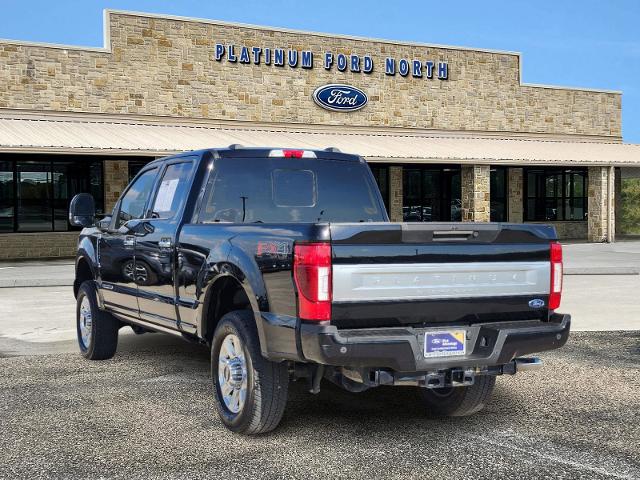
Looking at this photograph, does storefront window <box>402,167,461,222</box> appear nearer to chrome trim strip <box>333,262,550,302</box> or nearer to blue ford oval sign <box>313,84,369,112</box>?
blue ford oval sign <box>313,84,369,112</box>

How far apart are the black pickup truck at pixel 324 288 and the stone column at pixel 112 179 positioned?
1963 cm

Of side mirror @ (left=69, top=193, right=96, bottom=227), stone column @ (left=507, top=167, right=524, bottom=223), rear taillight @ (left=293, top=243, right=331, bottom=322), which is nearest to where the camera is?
rear taillight @ (left=293, top=243, right=331, bottom=322)

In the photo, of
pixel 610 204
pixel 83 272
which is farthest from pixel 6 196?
pixel 610 204

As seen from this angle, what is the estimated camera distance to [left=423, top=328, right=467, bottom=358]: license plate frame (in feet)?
16.9

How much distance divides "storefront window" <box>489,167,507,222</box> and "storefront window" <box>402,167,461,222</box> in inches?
71.6

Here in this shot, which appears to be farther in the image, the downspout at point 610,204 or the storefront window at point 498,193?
the storefront window at point 498,193

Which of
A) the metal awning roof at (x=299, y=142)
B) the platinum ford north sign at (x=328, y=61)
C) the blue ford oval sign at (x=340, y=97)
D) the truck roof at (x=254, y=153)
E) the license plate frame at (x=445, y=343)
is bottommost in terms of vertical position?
the license plate frame at (x=445, y=343)

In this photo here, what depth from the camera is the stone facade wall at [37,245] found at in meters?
24.6

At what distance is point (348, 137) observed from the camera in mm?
29047

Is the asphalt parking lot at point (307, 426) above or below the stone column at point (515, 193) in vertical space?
below

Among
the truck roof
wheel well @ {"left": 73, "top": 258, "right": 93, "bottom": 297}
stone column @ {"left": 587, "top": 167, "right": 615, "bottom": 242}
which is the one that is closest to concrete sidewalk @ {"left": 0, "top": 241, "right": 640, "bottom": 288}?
stone column @ {"left": 587, "top": 167, "right": 615, "bottom": 242}

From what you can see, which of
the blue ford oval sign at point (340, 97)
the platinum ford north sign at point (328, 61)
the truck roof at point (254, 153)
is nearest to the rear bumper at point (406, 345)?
the truck roof at point (254, 153)

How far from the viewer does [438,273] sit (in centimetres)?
520

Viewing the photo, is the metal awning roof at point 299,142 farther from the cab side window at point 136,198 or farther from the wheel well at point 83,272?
the cab side window at point 136,198
